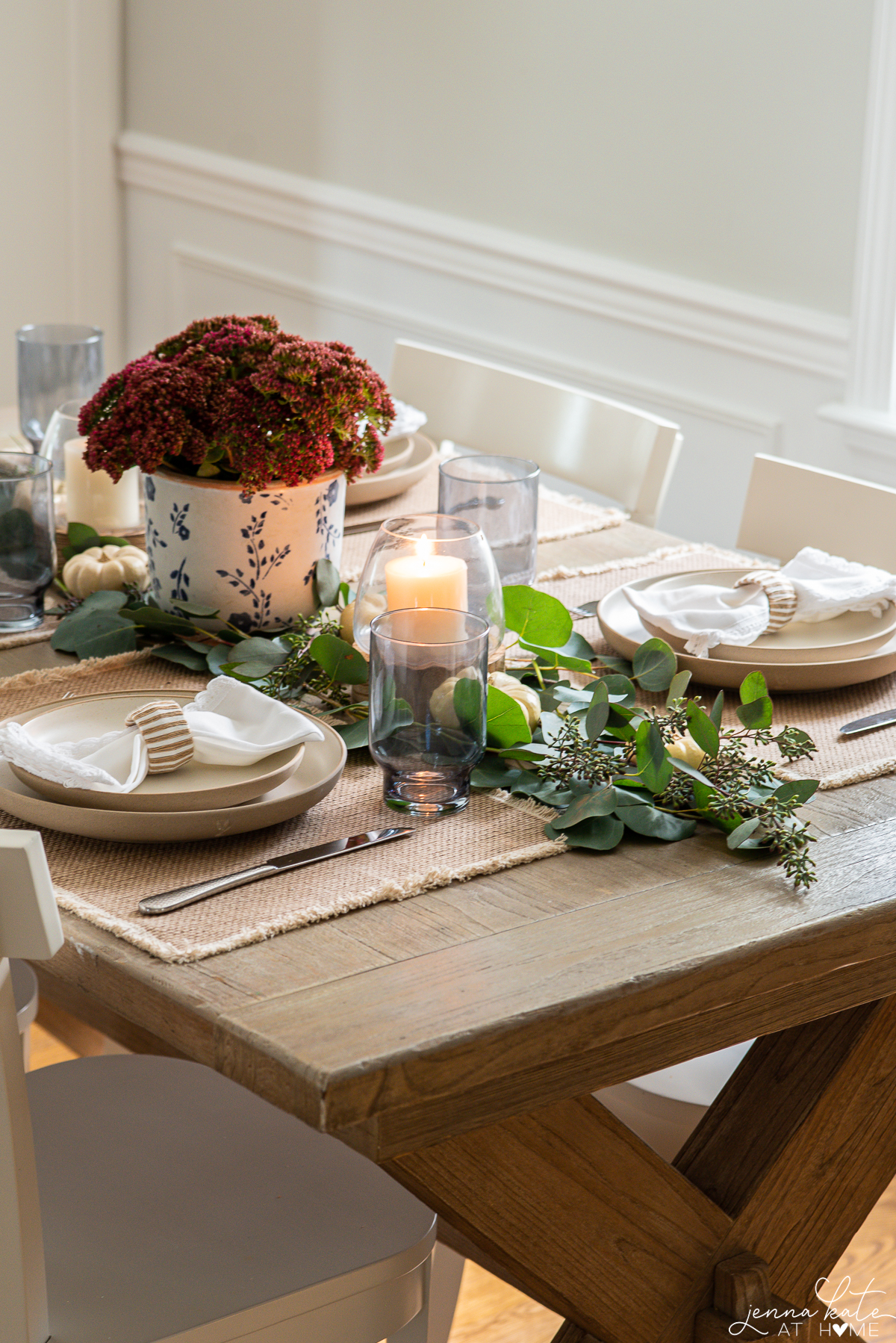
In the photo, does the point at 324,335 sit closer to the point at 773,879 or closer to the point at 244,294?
the point at 244,294

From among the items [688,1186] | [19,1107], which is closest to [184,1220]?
[19,1107]

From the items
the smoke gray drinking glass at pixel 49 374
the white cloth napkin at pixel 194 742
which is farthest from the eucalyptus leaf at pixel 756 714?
the smoke gray drinking glass at pixel 49 374

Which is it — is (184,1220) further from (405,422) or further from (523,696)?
(405,422)

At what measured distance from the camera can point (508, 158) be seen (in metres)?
2.95

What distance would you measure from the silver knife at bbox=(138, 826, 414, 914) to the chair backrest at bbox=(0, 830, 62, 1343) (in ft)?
0.33

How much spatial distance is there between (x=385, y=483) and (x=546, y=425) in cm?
46

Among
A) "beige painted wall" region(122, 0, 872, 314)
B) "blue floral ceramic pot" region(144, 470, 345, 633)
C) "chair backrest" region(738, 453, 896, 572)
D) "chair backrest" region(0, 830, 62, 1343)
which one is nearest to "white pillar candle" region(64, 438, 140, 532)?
"blue floral ceramic pot" region(144, 470, 345, 633)

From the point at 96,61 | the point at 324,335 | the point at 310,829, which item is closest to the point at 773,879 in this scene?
the point at 310,829

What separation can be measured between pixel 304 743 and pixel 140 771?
0.12 metres

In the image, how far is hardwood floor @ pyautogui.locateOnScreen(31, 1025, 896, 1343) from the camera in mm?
1632

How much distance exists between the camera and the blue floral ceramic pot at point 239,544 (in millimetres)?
1260

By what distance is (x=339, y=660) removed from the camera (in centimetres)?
114

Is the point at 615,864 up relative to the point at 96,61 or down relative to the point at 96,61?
down

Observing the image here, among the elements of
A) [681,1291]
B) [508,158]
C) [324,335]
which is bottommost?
[681,1291]
